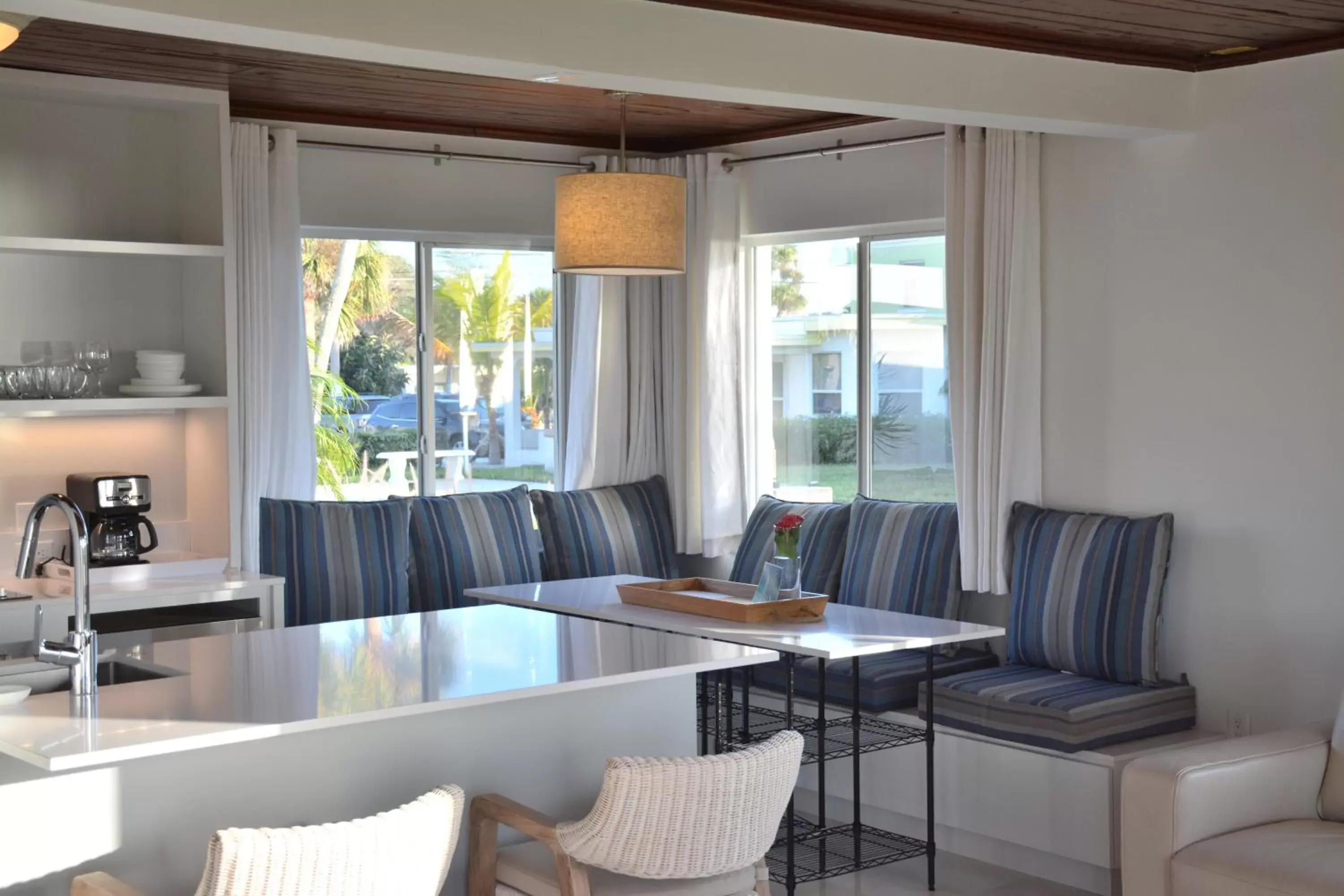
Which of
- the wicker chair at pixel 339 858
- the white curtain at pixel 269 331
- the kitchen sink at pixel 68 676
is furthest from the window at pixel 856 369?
the wicker chair at pixel 339 858

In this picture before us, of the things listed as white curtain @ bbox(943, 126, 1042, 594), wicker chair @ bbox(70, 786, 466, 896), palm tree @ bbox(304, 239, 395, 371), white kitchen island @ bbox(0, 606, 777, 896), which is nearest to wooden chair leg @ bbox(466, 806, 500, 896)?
white kitchen island @ bbox(0, 606, 777, 896)

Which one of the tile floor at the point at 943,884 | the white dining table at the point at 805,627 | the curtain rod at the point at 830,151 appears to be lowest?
the tile floor at the point at 943,884

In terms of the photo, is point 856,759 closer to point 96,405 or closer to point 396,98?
point 96,405

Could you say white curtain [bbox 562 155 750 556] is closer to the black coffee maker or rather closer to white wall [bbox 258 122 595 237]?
white wall [bbox 258 122 595 237]

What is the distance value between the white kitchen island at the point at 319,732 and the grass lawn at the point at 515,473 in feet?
8.06

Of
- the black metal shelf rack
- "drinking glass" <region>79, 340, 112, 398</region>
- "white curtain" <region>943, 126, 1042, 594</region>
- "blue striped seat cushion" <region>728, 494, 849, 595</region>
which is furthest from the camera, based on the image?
"blue striped seat cushion" <region>728, 494, 849, 595</region>

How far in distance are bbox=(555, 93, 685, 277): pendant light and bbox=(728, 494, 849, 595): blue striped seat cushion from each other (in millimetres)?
1357

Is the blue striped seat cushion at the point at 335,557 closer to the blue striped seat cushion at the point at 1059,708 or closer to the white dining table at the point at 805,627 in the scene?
the white dining table at the point at 805,627

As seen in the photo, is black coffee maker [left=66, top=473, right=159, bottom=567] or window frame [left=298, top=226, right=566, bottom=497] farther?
window frame [left=298, top=226, right=566, bottom=497]

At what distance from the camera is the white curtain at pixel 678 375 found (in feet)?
20.2

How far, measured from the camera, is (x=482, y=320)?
245 inches

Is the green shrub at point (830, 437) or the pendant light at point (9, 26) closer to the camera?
the pendant light at point (9, 26)

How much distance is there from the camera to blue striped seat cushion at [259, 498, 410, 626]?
536 centimetres

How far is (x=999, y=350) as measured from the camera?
16.7 feet
